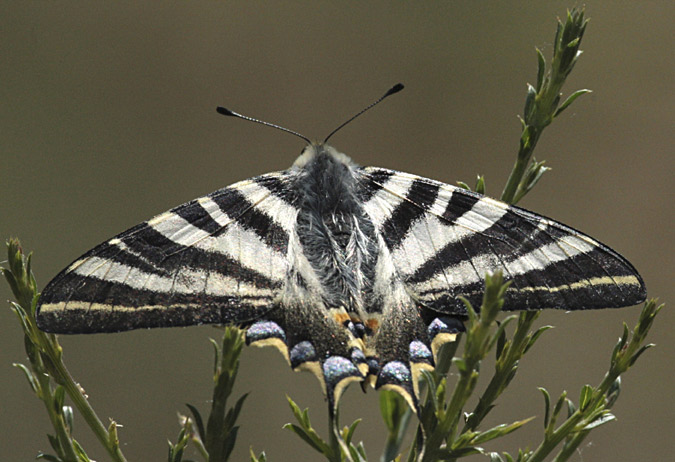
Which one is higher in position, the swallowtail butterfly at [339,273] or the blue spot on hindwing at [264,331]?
the swallowtail butterfly at [339,273]

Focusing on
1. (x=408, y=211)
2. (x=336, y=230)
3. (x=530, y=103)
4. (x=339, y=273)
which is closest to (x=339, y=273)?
(x=339, y=273)

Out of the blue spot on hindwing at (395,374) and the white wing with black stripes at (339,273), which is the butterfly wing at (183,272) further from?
the blue spot on hindwing at (395,374)

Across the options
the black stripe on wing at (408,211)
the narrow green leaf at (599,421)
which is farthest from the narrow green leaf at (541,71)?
the narrow green leaf at (599,421)

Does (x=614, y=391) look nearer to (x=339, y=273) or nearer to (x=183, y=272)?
(x=339, y=273)

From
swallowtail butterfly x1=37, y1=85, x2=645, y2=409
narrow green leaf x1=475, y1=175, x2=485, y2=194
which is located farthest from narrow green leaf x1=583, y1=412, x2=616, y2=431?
narrow green leaf x1=475, y1=175, x2=485, y2=194

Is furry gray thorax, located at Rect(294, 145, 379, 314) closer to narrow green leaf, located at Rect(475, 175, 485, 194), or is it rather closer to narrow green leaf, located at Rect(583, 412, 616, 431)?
narrow green leaf, located at Rect(475, 175, 485, 194)

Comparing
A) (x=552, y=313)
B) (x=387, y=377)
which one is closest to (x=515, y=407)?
(x=552, y=313)
